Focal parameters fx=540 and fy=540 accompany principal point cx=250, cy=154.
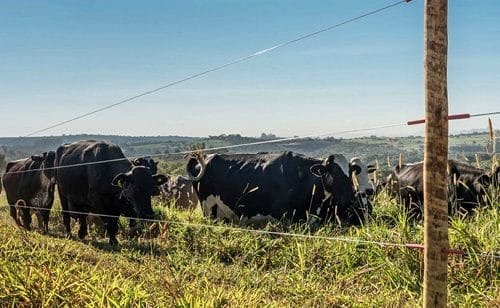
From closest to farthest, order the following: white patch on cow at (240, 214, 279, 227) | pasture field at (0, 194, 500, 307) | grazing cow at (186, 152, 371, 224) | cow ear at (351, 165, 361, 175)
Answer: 1. pasture field at (0, 194, 500, 307)
2. grazing cow at (186, 152, 371, 224)
3. white patch on cow at (240, 214, 279, 227)
4. cow ear at (351, 165, 361, 175)

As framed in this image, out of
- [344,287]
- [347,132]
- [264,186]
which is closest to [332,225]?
[264,186]

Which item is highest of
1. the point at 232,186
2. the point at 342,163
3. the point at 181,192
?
the point at 342,163

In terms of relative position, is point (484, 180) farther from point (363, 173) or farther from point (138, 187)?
point (138, 187)

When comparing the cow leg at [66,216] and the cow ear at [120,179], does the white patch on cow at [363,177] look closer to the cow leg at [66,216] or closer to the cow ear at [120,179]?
the cow ear at [120,179]

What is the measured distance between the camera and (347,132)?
4.34 m

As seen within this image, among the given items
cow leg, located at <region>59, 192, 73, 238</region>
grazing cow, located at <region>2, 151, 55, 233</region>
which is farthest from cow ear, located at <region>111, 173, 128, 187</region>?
grazing cow, located at <region>2, 151, 55, 233</region>

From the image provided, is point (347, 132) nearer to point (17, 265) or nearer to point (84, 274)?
point (84, 274)

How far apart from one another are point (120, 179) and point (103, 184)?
0.68 m

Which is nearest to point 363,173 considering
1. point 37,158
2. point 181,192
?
point 37,158

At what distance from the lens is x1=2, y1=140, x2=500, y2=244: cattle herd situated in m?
10.0

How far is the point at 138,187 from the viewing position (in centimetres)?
973

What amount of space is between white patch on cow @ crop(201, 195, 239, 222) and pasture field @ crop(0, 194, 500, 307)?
10.5 ft

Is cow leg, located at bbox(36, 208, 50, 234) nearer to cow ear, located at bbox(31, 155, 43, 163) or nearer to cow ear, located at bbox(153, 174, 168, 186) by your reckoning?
cow ear, located at bbox(31, 155, 43, 163)

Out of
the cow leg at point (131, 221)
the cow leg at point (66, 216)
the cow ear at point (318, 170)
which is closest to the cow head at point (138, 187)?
the cow leg at point (131, 221)
